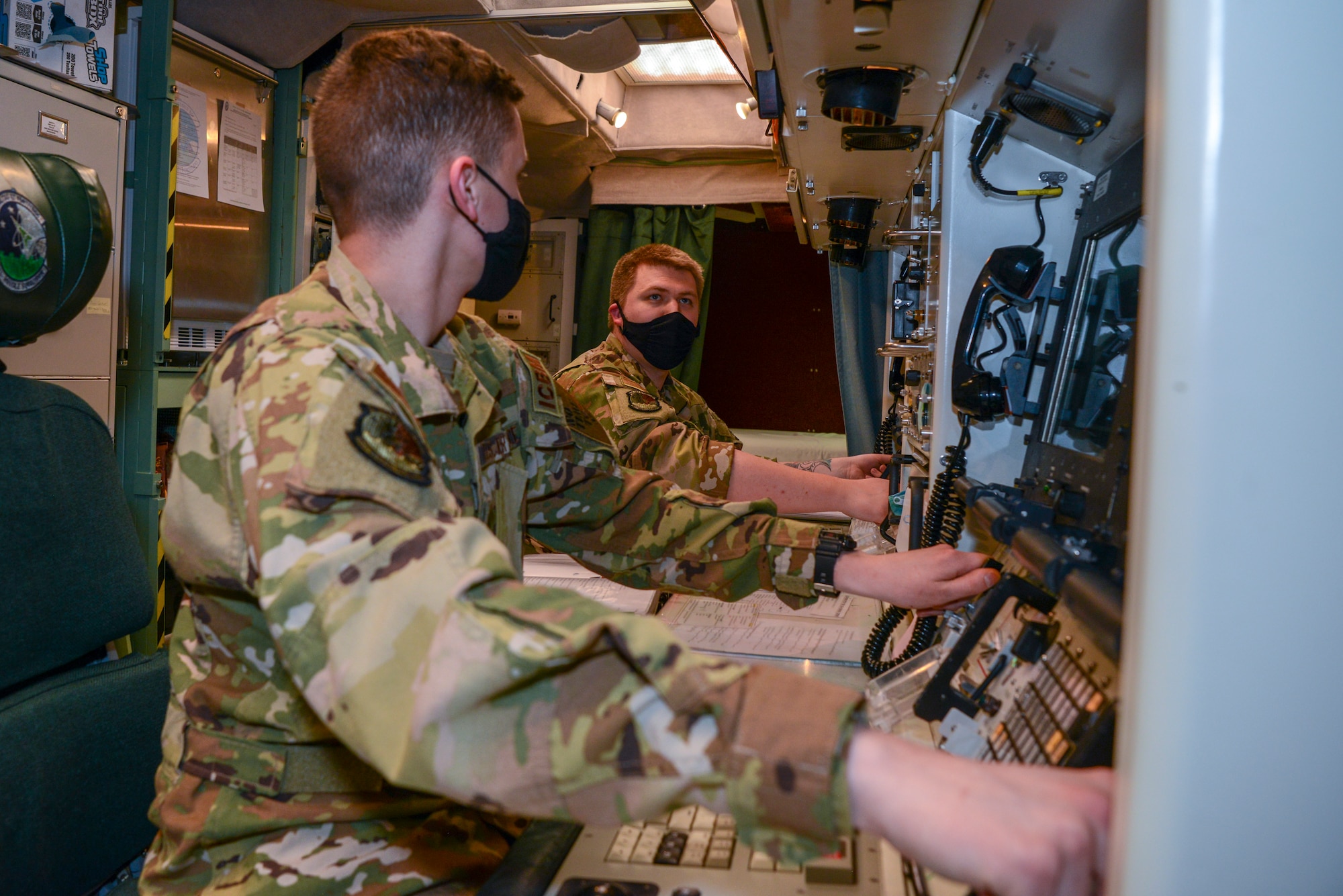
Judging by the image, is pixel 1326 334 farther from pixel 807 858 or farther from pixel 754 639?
pixel 754 639

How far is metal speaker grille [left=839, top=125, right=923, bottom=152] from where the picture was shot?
1522 mm

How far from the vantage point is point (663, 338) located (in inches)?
109

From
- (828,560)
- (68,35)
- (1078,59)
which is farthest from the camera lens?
(68,35)

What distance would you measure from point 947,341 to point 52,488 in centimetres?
123

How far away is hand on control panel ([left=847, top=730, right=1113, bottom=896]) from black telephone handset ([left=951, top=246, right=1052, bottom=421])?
0.76 metres

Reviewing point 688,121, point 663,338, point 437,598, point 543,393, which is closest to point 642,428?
point 663,338

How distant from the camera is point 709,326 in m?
4.88

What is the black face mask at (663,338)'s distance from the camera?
9.09 ft

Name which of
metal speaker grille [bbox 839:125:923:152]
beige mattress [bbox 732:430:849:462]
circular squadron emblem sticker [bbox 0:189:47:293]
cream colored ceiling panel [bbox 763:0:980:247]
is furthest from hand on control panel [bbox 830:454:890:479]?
circular squadron emblem sticker [bbox 0:189:47:293]

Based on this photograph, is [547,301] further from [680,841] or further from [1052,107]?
[680,841]

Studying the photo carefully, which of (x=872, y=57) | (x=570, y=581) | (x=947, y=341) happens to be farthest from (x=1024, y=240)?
(x=570, y=581)

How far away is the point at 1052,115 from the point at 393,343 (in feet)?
2.76

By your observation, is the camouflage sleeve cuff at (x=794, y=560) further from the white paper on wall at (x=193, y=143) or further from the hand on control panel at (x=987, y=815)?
the white paper on wall at (x=193, y=143)

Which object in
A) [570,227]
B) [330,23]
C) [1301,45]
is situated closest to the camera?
[1301,45]
